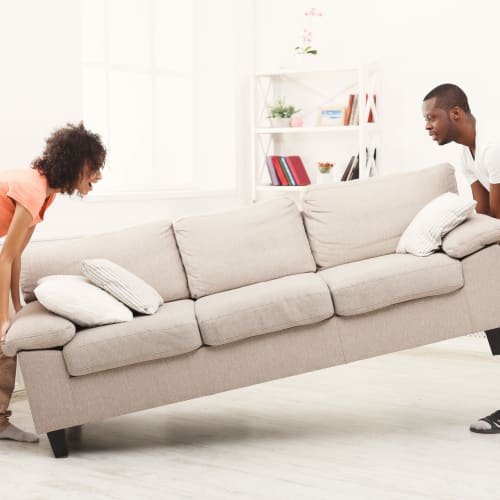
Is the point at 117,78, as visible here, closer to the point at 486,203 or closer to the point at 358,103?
the point at 358,103

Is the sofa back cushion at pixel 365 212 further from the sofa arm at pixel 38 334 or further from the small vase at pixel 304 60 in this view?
the small vase at pixel 304 60

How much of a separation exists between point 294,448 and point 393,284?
73 centimetres

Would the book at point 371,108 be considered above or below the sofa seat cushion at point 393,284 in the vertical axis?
above

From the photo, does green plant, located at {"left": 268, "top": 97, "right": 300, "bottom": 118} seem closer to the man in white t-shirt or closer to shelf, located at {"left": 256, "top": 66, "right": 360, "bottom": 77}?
shelf, located at {"left": 256, "top": 66, "right": 360, "bottom": 77}

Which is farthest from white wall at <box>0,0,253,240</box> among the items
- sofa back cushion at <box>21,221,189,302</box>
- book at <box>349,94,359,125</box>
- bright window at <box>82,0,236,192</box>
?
book at <box>349,94,359,125</box>

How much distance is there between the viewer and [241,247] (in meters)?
3.97

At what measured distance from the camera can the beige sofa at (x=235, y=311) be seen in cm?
329

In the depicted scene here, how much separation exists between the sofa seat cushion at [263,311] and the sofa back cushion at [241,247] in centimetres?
41

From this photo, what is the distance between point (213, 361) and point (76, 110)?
194 centimetres

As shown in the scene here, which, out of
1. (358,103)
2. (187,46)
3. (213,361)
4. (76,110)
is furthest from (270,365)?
(187,46)

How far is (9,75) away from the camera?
173 inches

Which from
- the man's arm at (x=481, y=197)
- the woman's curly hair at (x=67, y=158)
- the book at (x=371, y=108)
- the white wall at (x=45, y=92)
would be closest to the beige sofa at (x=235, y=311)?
the man's arm at (x=481, y=197)

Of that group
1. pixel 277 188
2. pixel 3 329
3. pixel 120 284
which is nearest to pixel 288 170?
pixel 277 188

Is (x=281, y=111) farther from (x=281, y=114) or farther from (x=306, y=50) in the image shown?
(x=306, y=50)
